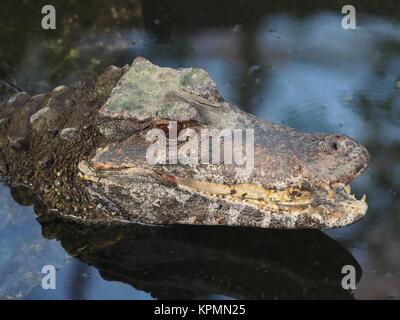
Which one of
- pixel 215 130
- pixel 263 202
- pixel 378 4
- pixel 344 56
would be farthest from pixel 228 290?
pixel 378 4

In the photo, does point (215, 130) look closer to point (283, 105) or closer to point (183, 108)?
point (183, 108)

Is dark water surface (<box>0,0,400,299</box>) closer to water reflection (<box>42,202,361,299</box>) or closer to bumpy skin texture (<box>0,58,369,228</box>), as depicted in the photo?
water reflection (<box>42,202,361,299</box>)
